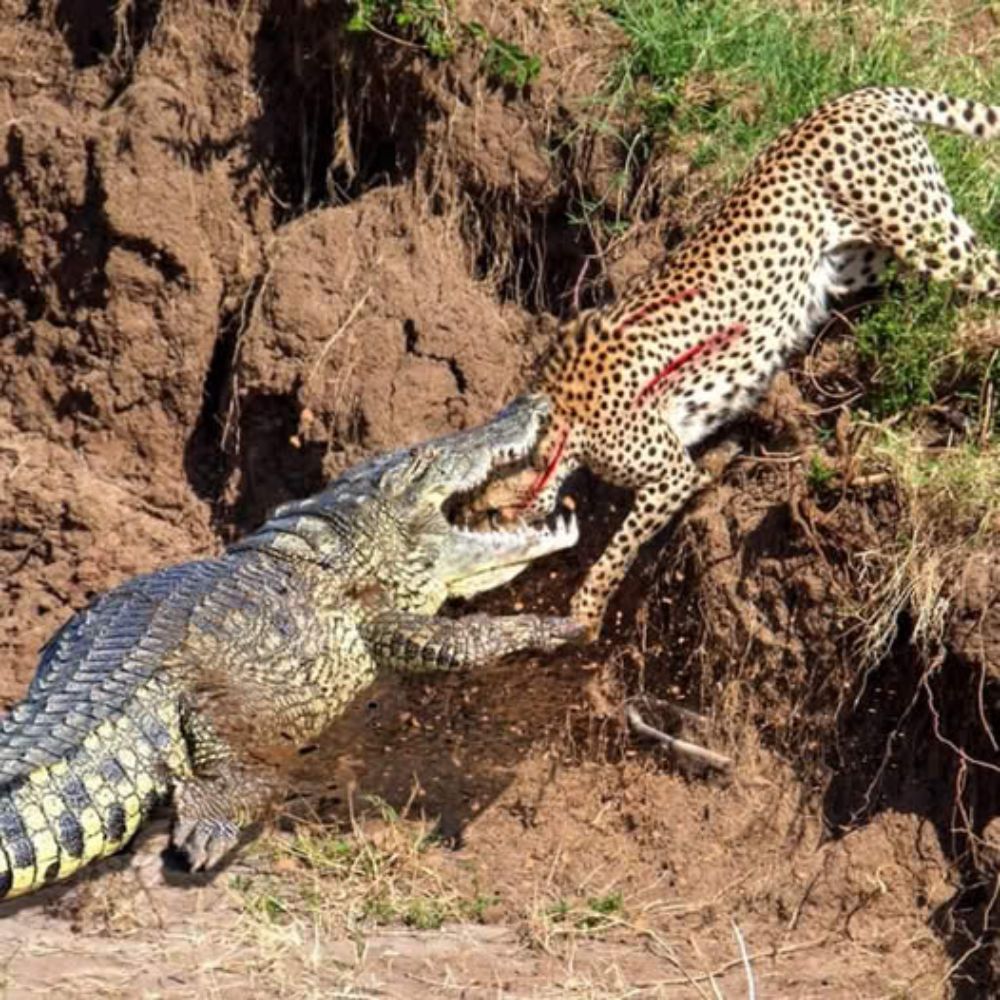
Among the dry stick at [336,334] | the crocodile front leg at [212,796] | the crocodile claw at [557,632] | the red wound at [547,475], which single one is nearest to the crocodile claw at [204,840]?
the crocodile front leg at [212,796]

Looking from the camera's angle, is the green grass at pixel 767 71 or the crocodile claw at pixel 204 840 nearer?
the crocodile claw at pixel 204 840

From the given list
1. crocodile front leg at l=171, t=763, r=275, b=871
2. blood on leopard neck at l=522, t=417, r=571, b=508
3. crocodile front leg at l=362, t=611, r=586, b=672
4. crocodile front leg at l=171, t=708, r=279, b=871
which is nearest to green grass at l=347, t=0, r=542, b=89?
blood on leopard neck at l=522, t=417, r=571, b=508

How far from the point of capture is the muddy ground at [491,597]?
693 centimetres

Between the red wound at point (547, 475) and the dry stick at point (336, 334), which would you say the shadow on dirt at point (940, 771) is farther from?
the dry stick at point (336, 334)

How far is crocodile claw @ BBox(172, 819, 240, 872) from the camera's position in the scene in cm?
685

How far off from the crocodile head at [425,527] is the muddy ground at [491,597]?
1.41 feet

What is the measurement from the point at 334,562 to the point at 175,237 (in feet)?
7.49

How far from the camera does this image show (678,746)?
769 centimetres

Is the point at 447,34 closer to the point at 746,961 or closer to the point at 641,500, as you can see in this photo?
the point at 641,500

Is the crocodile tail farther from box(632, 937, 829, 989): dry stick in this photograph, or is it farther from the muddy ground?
box(632, 937, 829, 989): dry stick

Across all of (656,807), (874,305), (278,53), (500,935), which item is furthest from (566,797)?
(278,53)

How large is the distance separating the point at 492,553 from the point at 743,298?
1342 millimetres

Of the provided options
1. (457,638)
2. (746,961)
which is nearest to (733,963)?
(746,961)

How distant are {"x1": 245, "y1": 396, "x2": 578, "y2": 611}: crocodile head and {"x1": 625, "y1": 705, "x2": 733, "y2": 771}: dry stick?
673 mm
